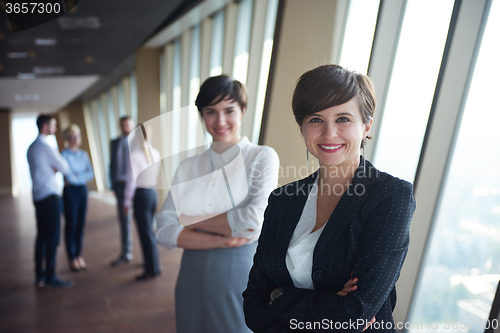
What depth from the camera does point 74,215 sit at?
4.73 m

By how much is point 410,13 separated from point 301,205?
2214mm

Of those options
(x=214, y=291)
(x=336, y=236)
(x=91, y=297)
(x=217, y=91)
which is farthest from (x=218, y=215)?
(x=91, y=297)

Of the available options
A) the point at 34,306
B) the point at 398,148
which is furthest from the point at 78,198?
the point at 398,148

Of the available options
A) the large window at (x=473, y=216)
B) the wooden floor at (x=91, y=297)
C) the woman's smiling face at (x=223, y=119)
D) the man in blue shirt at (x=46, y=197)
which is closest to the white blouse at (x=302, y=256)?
the woman's smiling face at (x=223, y=119)

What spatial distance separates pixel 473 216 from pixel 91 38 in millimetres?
7227

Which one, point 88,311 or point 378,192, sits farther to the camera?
point 88,311

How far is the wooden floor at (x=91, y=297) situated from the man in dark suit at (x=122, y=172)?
1.05 ft

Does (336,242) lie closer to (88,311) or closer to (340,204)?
(340,204)

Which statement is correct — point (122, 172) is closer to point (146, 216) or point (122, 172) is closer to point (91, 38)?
point (146, 216)

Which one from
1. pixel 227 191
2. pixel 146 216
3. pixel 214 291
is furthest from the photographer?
pixel 146 216

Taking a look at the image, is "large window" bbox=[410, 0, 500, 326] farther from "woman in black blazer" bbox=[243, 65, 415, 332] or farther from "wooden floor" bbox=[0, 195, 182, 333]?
"wooden floor" bbox=[0, 195, 182, 333]

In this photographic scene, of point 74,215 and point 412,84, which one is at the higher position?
point 412,84

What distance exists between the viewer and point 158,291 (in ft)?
13.4

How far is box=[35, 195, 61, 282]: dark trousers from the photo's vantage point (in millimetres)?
4102
